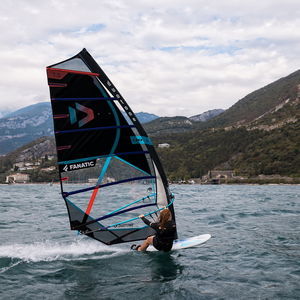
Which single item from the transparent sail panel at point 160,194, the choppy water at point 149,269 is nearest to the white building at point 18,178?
the choppy water at point 149,269

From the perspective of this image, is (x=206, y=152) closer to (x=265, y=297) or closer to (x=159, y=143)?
(x=159, y=143)

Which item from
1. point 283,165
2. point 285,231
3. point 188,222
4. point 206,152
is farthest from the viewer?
point 206,152

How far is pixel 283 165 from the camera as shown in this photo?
103m

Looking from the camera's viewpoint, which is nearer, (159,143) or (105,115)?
(105,115)

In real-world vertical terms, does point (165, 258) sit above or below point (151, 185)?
below

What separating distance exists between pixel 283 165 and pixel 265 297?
102626 millimetres

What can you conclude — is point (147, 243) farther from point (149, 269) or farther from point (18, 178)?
point (18, 178)

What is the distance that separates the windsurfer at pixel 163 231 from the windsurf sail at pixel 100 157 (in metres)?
0.50

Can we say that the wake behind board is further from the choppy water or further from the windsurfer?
the windsurfer

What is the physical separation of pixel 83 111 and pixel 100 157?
1064 mm

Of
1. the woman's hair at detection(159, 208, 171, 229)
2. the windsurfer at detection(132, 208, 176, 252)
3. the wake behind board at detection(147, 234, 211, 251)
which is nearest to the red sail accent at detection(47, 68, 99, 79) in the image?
the windsurfer at detection(132, 208, 176, 252)

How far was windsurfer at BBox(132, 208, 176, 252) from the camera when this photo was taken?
8492mm

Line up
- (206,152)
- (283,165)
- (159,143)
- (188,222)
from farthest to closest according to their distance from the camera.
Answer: (159,143)
(206,152)
(283,165)
(188,222)

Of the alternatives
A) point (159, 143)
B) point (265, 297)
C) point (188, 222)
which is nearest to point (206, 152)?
point (159, 143)
